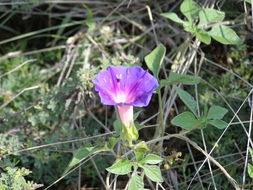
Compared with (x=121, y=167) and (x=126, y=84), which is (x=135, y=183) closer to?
(x=121, y=167)

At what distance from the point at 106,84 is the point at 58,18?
1.43 m

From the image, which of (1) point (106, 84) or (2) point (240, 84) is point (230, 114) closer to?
(2) point (240, 84)

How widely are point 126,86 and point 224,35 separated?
2.12ft

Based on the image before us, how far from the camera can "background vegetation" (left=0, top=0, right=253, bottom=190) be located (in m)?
2.12

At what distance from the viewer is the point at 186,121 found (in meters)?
1.75

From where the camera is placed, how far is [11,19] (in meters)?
3.11

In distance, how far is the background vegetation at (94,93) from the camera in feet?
6.96

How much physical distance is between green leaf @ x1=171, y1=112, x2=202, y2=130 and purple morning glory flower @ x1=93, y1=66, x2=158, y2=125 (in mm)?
184

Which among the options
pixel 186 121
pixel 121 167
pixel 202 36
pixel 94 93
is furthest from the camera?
pixel 94 93

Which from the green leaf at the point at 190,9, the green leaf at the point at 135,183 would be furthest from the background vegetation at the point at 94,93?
the green leaf at the point at 135,183

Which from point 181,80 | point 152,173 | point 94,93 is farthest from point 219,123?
point 94,93

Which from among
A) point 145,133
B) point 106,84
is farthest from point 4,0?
point 106,84

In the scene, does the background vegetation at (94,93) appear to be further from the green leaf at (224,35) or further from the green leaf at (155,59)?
the green leaf at (155,59)

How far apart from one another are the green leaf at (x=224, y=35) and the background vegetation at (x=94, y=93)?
0.48ft
